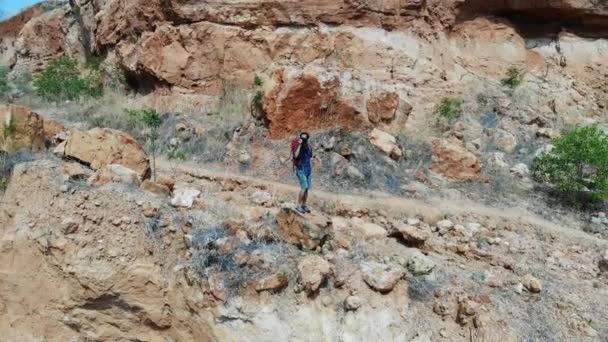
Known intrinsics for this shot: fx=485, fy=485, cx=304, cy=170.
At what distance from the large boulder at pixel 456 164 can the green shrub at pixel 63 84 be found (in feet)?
26.5

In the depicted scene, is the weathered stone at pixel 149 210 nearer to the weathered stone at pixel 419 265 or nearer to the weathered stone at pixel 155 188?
the weathered stone at pixel 155 188

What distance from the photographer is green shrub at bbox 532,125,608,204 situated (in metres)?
7.36

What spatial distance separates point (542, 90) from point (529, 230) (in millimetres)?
4970

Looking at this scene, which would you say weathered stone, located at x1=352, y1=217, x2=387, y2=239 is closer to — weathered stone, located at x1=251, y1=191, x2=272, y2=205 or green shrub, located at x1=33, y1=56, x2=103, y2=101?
weathered stone, located at x1=251, y1=191, x2=272, y2=205

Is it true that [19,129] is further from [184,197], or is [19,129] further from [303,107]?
[303,107]

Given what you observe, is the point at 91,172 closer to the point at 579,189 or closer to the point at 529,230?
the point at 529,230

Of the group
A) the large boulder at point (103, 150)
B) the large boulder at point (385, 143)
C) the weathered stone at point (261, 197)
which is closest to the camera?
the large boulder at point (103, 150)

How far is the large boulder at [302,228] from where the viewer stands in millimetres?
5273

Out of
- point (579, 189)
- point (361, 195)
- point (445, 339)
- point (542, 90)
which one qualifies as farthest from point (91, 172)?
point (542, 90)

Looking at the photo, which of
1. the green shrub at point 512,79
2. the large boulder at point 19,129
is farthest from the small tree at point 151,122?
the green shrub at point 512,79

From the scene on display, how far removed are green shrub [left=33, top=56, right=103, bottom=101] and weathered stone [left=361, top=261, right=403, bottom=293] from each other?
353 inches

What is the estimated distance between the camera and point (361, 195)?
7484mm

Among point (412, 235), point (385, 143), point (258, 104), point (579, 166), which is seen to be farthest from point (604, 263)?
point (258, 104)

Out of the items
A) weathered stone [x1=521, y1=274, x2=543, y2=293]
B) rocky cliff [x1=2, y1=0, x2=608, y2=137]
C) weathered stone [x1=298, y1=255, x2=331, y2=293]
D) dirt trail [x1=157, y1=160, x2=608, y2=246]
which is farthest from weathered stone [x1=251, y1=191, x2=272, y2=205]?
weathered stone [x1=521, y1=274, x2=543, y2=293]
